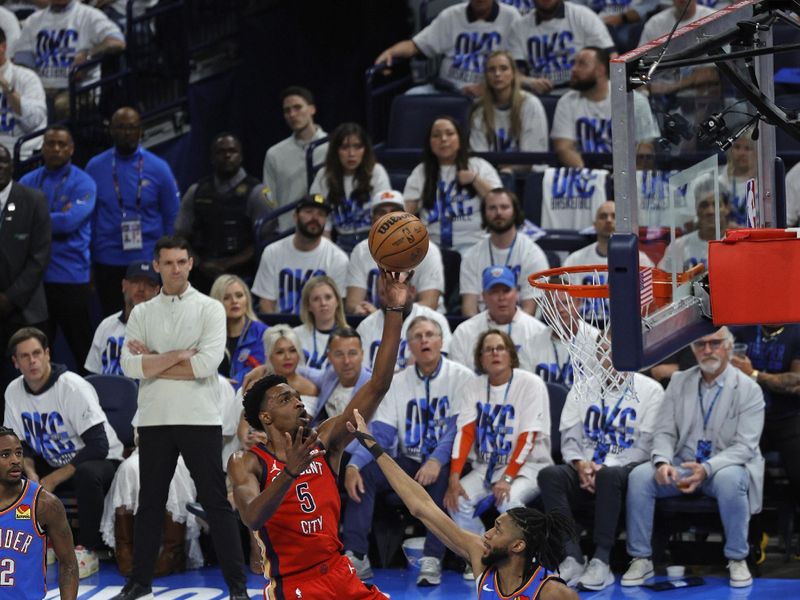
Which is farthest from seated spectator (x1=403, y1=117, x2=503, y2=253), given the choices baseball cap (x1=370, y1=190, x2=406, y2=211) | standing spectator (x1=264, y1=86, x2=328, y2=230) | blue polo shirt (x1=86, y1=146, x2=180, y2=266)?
blue polo shirt (x1=86, y1=146, x2=180, y2=266)

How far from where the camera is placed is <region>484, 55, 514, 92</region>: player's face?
11.9 metres

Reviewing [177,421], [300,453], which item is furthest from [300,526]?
[177,421]

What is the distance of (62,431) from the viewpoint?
10031mm

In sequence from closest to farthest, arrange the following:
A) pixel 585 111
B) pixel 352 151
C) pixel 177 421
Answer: pixel 177 421, pixel 352 151, pixel 585 111

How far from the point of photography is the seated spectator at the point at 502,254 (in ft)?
35.0

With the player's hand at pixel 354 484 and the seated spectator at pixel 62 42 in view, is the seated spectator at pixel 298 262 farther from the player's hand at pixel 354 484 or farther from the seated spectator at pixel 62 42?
the seated spectator at pixel 62 42

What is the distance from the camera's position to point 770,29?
669 cm

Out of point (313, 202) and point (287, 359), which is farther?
point (313, 202)

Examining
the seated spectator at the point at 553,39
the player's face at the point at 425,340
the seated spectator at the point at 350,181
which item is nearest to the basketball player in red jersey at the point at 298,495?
the player's face at the point at 425,340

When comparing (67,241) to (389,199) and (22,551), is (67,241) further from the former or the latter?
(22,551)

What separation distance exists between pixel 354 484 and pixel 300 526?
9.53 ft

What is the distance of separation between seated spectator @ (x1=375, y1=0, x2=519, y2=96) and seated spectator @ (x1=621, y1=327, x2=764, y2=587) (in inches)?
180

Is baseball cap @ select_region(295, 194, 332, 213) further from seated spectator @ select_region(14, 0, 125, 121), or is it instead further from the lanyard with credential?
seated spectator @ select_region(14, 0, 125, 121)

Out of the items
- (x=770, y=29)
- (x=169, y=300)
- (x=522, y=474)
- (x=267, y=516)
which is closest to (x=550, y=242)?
(x=522, y=474)
